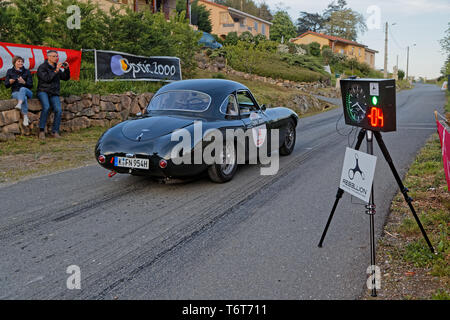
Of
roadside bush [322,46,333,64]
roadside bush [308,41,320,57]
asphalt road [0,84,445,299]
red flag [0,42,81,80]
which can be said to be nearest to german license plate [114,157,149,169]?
asphalt road [0,84,445,299]

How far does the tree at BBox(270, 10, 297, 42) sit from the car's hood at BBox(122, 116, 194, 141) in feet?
185

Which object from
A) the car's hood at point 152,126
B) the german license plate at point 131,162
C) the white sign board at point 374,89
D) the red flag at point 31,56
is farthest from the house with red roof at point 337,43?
the white sign board at point 374,89

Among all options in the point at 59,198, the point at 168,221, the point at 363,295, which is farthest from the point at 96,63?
the point at 363,295

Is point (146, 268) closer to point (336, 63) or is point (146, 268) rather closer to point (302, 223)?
point (302, 223)

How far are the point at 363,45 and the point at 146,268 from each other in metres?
79.8

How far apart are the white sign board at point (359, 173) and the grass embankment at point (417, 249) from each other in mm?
686

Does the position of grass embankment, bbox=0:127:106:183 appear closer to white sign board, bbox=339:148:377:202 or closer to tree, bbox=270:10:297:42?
white sign board, bbox=339:148:377:202

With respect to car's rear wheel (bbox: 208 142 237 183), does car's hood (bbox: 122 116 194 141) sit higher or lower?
higher

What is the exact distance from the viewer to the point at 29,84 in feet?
31.9

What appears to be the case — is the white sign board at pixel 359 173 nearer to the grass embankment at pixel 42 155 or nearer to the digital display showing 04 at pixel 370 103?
the digital display showing 04 at pixel 370 103

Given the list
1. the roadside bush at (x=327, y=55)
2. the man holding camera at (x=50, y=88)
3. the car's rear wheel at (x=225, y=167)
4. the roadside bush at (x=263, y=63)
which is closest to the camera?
the car's rear wheel at (x=225, y=167)

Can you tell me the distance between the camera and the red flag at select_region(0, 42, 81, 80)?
32.6 ft

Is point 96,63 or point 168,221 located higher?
point 96,63

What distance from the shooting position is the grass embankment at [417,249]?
311 cm
